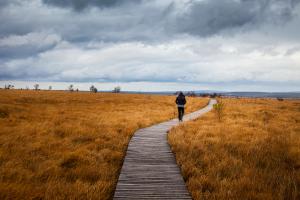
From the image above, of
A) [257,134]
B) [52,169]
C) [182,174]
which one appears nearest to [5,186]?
[52,169]

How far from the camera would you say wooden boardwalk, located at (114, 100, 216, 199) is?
5973mm

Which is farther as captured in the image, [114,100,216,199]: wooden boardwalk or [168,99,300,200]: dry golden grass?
[168,99,300,200]: dry golden grass

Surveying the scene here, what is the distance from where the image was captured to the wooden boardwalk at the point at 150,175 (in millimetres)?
5973

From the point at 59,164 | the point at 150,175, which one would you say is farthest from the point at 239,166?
the point at 59,164

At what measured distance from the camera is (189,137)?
42.0 ft

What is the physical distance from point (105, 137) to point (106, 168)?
493 centimetres

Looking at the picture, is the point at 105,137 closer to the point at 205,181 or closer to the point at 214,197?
the point at 205,181

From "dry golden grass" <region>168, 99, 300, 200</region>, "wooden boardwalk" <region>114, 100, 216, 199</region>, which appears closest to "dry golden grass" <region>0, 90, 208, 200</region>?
"wooden boardwalk" <region>114, 100, 216, 199</region>

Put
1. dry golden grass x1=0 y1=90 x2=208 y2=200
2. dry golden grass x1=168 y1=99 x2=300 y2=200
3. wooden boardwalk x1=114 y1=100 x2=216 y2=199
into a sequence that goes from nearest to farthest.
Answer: wooden boardwalk x1=114 y1=100 x2=216 y2=199
dry golden grass x1=0 y1=90 x2=208 y2=200
dry golden grass x1=168 y1=99 x2=300 y2=200

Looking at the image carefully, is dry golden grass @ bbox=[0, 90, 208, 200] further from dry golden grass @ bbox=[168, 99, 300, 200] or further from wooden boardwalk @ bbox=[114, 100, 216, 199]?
dry golden grass @ bbox=[168, 99, 300, 200]

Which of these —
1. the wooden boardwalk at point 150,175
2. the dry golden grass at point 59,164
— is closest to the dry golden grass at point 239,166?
the wooden boardwalk at point 150,175

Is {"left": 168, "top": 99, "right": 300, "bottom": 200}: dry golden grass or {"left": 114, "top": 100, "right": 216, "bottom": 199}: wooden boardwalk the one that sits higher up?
{"left": 114, "top": 100, "right": 216, "bottom": 199}: wooden boardwalk

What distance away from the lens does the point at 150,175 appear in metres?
7.17

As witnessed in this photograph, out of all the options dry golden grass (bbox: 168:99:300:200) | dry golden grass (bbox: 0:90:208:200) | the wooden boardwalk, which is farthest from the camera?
dry golden grass (bbox: 168:99:300:200)
